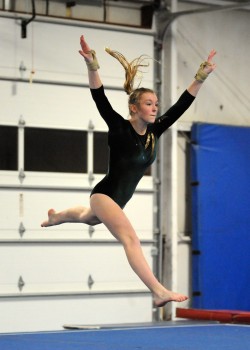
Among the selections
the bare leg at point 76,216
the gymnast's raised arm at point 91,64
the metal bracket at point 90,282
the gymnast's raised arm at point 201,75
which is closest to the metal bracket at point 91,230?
the metal bracket at point 90,282

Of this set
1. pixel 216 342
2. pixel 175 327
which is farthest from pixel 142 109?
pixel 175 327

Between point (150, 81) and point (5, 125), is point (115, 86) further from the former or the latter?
point (5, 125)

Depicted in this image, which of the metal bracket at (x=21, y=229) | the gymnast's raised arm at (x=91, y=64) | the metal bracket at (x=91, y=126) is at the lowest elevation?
the metal bracket at (x=21, y=229)

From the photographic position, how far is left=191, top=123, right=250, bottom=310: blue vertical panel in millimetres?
12078

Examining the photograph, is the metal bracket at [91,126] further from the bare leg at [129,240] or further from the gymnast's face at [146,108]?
the bare leg at [129,240]

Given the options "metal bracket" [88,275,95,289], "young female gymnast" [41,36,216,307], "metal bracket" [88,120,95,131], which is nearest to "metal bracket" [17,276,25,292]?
"metal bracket" [88,275,95,289]

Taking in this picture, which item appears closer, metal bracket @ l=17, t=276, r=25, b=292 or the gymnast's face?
the gymnast's face

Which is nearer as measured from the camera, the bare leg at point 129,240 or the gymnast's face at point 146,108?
the bare leg at point 129,240

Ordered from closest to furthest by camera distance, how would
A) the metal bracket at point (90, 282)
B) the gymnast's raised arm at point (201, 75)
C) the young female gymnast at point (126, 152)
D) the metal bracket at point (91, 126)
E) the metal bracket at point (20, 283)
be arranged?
the young female gymnast at point (126, 152) < the gymnast's raised arm at point (201, 75) < the metal bracket at point (20, 283) < the metal bracket at point (90, 282) < the metal bracket at point (91, 126)

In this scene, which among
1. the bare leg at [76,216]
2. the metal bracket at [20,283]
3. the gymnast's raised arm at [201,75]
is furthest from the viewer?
the metal bracket at [20,283]

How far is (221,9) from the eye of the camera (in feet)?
38.3

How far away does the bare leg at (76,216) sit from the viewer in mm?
7020

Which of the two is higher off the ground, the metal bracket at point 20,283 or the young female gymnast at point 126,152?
the young female gymnast at point 126,152

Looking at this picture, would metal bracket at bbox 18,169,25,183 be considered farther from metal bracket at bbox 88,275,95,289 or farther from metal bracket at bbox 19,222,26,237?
metal bracket at bbox 88,275,95,289
